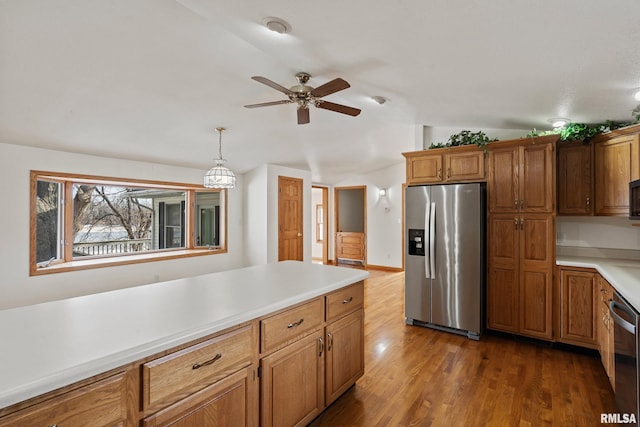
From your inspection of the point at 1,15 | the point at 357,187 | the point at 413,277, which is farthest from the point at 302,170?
the point at 1,15

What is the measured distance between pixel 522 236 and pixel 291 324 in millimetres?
2711

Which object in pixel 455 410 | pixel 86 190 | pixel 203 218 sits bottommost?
pixel 455 410

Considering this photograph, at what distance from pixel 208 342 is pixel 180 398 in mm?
216

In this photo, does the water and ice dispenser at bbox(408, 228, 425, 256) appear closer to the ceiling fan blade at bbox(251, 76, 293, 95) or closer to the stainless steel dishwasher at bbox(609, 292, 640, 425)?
the stainless steel dishwasher at bbox(609, 292, 640, 425)

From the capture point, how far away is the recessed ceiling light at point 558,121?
3146 millimetres

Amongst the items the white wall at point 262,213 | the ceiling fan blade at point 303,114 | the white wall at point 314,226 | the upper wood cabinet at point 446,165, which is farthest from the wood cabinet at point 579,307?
the white wall at point 314,226

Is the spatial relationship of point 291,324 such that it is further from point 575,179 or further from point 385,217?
point 385,217

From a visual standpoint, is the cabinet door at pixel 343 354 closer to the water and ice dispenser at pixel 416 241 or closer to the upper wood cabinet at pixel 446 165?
the water and ice dispenser at pixel 416 241

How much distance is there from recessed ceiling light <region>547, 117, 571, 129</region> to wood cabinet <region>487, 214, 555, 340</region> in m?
0.98

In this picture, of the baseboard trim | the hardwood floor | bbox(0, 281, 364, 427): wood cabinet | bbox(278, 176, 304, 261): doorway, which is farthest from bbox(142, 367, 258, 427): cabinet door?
the baseboard trim

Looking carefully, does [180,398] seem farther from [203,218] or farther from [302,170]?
[302,170]

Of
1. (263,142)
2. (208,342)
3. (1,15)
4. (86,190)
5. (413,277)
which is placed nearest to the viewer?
(208,342)

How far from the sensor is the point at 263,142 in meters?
4.60

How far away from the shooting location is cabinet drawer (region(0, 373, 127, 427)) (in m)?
0.87
